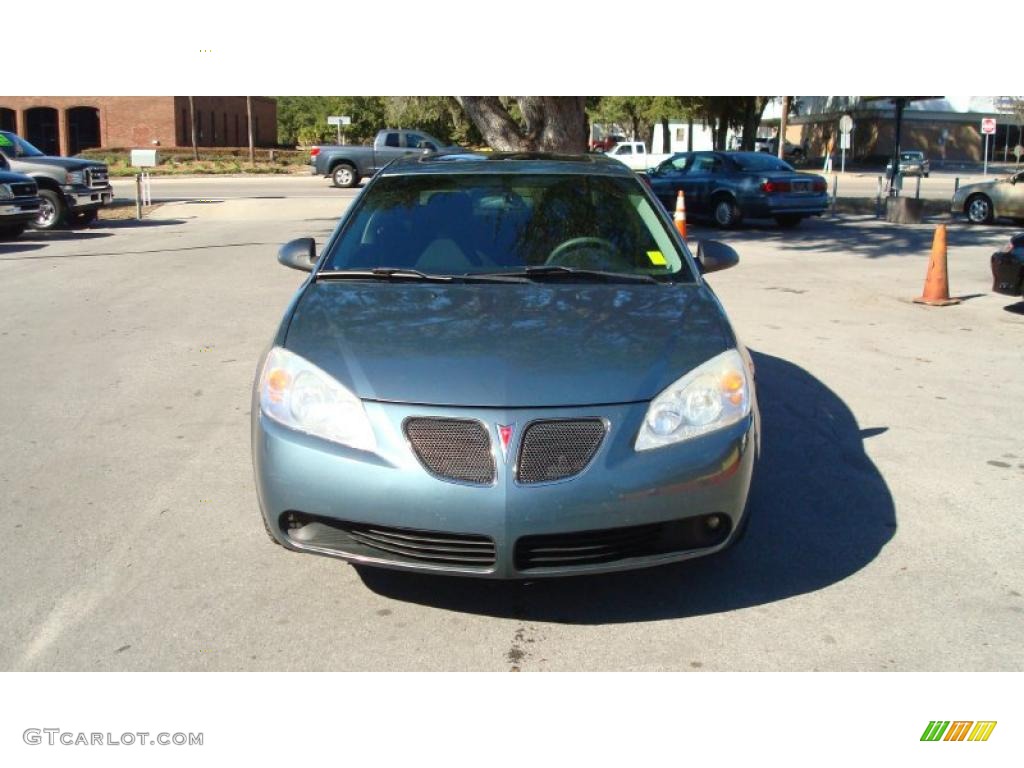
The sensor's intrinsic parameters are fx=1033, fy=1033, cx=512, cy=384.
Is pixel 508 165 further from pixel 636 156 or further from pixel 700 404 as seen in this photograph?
pixel 636 156

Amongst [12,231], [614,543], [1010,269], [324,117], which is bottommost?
[12,231]

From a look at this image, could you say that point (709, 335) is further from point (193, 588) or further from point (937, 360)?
point (937, 360)

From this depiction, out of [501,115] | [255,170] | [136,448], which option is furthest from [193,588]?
[255,170]

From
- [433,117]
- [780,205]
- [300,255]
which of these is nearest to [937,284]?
[300,255]

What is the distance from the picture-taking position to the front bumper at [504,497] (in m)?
3.44

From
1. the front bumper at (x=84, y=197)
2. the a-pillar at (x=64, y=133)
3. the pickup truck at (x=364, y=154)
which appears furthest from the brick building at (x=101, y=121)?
the front bumper at (x=84, y=197)

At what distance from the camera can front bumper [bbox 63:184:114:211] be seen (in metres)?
19.6

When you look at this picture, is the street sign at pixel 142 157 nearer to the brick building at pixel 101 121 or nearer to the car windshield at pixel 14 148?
the car windshield at pixel 14 148

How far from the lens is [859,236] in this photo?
19203 millimetres

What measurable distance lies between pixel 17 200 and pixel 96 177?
3.43 m

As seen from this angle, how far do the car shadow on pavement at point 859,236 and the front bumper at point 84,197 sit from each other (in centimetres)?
1156

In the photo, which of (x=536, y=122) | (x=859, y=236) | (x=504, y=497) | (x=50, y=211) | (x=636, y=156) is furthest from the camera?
(x=636, y=156)
